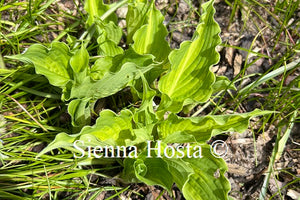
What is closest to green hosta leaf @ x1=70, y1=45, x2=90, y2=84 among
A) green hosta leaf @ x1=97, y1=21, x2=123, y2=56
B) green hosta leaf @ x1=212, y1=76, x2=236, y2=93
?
green hosta leaf @ x1=97, y1=21, x2=123, y2=56

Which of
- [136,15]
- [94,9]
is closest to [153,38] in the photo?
[136,15]

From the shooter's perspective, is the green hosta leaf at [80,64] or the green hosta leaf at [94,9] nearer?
the green hosta leaf at [80,64]

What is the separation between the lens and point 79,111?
5.56 ft

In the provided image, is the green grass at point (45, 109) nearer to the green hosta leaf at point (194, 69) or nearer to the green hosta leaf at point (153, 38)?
the green hosta leaf at point (194, 69)

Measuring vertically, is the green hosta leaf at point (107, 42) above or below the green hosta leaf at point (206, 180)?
above

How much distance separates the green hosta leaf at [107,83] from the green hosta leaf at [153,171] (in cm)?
36

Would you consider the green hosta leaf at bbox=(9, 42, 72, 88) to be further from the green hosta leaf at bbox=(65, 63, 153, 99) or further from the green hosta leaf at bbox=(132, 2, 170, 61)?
the green hosta leaf at bbox=(132, 2, 170, 61)

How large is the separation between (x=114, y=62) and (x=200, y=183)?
2.30 feet

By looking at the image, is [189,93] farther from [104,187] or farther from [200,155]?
[104,187]

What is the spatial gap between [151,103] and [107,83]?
0.71 ft

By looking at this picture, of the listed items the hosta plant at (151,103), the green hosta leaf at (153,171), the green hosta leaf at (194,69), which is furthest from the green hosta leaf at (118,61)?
the green hosta leaf at (153,171)

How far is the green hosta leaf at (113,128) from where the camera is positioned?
159cm

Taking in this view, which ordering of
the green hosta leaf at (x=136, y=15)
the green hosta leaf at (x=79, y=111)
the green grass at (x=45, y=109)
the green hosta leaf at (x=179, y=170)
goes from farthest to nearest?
the green hosta leaf at (x=136, y=15) < the green grass at (x=45, y=109) < the green hosta leaf at (x=79, y=111) < the green hosta leaf at (x=179, y=170)

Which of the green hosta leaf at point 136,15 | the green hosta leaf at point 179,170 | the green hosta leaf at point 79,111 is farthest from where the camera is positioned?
the green hosta leaf at point 136,15
